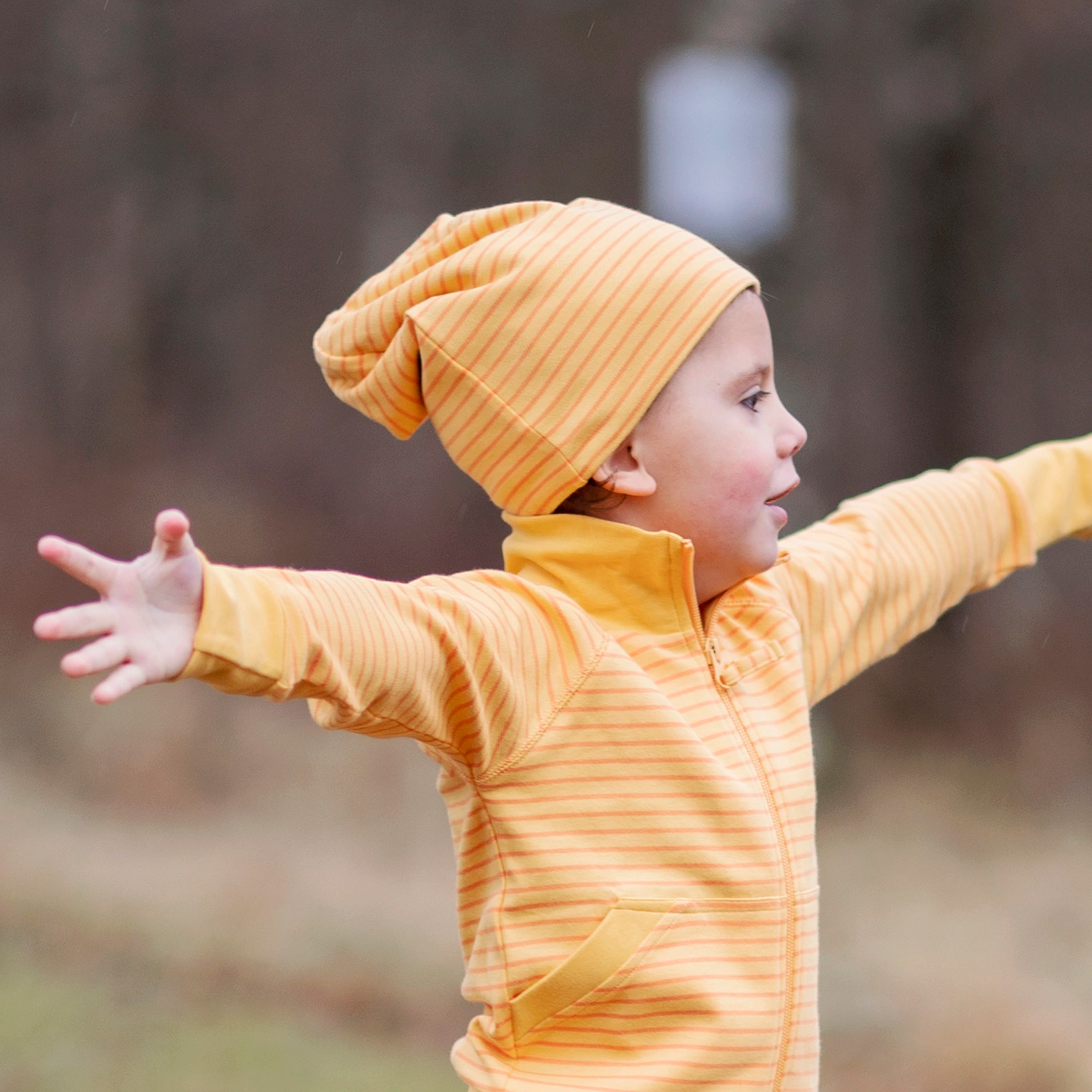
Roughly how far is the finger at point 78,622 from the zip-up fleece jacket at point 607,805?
143 millimetres

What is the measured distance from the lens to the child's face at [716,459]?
0.99 m

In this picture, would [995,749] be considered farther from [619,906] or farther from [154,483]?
[619,906]

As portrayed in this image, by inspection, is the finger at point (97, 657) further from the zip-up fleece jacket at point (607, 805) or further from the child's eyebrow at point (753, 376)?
the child's eyebrow at point (753, 376)

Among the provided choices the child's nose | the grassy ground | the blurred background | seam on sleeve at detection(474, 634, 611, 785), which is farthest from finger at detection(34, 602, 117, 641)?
the blurred background

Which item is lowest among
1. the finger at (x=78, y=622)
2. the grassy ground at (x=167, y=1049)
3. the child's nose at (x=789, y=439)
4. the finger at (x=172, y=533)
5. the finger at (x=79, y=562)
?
the grassy ground at (x=167, y=1049)

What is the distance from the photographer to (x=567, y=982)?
91 centimetres

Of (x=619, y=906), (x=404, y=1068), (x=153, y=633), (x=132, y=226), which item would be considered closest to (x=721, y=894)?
(x=619, y=906)

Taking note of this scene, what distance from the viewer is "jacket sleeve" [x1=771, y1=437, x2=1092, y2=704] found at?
45.5 inches

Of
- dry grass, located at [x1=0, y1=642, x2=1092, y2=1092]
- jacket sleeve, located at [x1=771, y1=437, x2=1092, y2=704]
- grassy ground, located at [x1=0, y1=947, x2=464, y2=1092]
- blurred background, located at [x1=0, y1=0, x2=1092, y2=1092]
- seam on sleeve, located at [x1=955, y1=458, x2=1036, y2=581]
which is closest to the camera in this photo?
jacket sleeve, located at [x1=771, y1=437, x2=1092, y2=704]

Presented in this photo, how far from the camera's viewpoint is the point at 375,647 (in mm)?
789

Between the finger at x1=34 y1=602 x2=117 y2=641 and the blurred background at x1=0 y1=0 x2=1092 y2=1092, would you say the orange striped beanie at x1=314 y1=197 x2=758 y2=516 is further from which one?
the blurred background at x1=0 y1=0 x2=1092 y2=1092

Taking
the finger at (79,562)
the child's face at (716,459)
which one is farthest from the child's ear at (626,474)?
the finger at (79,562)

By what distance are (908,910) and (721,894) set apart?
88.0 inches

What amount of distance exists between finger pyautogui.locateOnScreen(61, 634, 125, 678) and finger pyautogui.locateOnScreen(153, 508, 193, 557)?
0.17 ft
